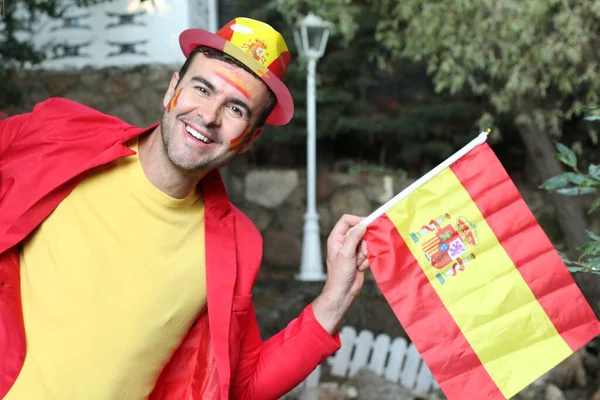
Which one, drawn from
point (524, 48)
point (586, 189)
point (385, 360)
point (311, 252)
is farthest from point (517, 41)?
point (586, 189)

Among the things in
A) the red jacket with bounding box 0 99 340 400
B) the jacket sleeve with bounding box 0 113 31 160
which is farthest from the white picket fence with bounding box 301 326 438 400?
the jacket sleeve with bounding box 0 113 31 160

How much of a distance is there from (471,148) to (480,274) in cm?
32

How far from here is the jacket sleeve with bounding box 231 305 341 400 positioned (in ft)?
7.19

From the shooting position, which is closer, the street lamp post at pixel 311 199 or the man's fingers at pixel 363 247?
the man's fingers at pixel 363 247

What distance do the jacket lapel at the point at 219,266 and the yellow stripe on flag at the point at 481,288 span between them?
419 millimetres

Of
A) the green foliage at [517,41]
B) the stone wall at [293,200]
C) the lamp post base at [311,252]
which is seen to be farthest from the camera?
the stone wall at [293,200]

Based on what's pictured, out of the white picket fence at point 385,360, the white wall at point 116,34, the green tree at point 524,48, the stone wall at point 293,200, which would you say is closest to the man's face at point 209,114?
the white picket fence at point 385,360

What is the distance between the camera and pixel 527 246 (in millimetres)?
2076

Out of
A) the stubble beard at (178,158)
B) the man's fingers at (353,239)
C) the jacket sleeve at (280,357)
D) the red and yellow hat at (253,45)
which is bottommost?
the jacket sleeve at (280,357)

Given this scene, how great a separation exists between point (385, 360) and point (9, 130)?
3.87 m

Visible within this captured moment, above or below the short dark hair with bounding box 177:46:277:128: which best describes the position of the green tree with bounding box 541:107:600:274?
below

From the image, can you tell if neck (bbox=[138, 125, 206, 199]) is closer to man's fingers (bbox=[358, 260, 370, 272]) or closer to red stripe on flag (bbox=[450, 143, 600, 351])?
man's fingers (bbox=[358, 260, 370, 272])

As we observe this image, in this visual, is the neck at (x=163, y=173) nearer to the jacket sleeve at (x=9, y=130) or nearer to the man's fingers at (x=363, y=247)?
the jacket sleeve at (x=9, y=130)

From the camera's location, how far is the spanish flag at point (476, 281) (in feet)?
6.59
